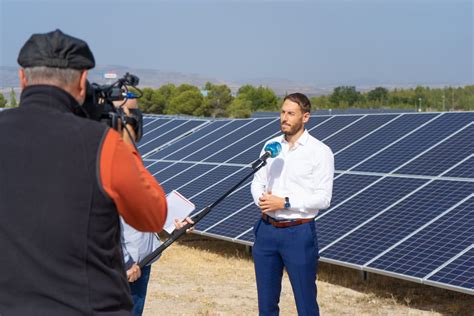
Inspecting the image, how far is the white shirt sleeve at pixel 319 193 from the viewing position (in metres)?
5.14

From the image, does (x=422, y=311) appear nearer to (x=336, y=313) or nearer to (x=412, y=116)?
(x=336, y=313)

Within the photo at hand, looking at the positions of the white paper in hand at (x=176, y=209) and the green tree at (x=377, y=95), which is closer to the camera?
the white paper in hand at (x=176, y=209)

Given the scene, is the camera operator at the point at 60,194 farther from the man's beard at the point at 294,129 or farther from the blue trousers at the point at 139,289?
the man's beard at the point at 294,129

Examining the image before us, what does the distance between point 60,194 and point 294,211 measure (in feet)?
9.27

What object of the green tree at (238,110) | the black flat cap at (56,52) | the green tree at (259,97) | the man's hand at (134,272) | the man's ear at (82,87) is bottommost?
the green tree at (259,97)

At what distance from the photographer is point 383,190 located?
27.1 feet

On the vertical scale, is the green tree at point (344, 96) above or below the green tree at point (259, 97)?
below

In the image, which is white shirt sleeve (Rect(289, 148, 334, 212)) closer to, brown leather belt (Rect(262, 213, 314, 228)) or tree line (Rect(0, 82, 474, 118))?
brown leather belt (Rect(262, 213, 314, 228))

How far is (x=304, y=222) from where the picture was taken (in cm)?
518

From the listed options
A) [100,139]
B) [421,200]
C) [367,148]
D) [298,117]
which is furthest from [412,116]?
[100,139]

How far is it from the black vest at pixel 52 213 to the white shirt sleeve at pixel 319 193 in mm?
2651

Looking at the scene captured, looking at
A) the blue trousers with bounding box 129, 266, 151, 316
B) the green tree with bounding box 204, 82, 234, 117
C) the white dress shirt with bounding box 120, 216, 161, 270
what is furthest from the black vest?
the green tree with bounding box 204, 82, 234, 117

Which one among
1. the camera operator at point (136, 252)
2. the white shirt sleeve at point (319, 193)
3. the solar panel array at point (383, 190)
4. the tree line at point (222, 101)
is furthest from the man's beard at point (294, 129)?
the tree line at point (222, 101)

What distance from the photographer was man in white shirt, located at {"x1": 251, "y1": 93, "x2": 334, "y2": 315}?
5129 millimetres
